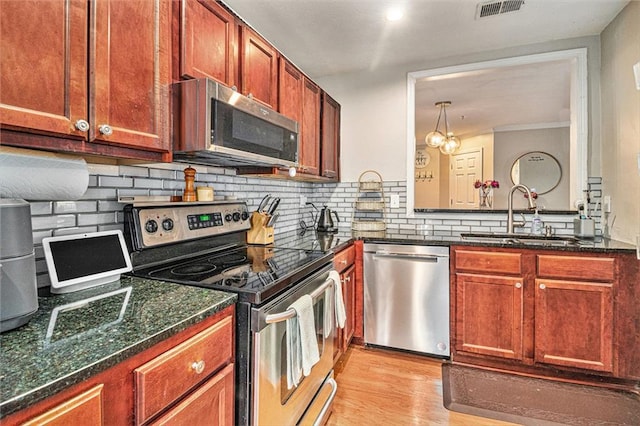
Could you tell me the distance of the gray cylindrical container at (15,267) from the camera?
728 mm

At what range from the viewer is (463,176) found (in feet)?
17.4

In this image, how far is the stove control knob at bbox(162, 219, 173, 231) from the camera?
1495 millimetres

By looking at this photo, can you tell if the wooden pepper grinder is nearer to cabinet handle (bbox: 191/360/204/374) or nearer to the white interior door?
cabinet handle (bbox: 191/360/204/374)

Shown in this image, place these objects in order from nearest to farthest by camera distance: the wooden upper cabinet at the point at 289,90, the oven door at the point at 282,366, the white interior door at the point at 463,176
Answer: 1. the oven door at the point at 282,366
2. the wooden upper cabinet at the point at 289,90
3. the white interior door at the point at 463,176

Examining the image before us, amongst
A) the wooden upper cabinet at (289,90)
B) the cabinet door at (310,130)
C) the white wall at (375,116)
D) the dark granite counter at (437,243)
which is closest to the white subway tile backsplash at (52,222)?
the dark granite counter at (437,243)

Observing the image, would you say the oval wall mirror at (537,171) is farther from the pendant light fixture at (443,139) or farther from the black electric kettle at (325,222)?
the black electric kettle at (325,222)

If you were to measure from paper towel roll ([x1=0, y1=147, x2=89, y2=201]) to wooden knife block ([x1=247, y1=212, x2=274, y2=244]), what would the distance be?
1115mm

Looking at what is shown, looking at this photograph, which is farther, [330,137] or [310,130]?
[330,137]

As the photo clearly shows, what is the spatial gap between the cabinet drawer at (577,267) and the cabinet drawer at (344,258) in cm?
123

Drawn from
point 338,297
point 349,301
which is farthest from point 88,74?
point 349,301

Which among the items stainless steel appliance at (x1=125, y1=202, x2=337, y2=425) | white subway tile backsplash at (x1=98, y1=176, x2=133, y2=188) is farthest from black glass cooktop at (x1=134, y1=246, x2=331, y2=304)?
white subway tile backsplash at (x1=98, y1=176, x2=133, y2=188)

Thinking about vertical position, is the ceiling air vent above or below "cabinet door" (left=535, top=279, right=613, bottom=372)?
above

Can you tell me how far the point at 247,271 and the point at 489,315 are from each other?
1.73m

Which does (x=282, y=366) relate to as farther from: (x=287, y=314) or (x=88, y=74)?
(x=88, y=74)
